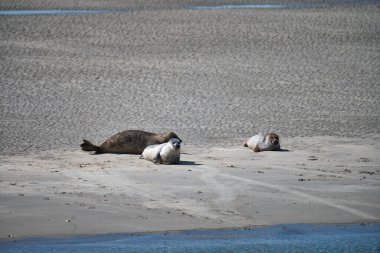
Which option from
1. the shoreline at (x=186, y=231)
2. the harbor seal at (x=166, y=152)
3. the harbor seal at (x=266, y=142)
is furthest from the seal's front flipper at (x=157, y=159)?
the shoreline at (x=186, y=231)

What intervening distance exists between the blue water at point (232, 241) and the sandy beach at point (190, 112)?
16 centimetres

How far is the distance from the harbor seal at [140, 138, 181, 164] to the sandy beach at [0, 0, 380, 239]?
147 millimetres

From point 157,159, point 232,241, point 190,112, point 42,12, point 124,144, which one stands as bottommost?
point 232,241

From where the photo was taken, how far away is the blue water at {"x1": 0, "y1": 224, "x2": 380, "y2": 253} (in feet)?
23.3

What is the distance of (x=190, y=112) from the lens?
43.1 feet

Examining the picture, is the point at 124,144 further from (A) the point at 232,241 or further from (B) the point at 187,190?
(A) the point at 232,241

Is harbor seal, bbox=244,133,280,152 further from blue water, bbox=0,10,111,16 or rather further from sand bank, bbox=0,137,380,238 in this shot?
blue water, bbox=0,10,111,16

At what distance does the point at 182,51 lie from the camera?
56.5ft

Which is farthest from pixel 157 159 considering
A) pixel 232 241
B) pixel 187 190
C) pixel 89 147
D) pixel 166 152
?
pixel 232 241

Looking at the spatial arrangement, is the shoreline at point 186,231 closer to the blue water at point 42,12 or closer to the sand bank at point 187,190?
the sand bank at point 187,190

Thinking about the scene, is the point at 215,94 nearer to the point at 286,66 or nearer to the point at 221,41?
the point at 286,66

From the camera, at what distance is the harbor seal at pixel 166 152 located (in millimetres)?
9734

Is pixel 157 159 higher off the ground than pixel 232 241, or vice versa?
pixel 157 159

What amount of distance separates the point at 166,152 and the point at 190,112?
341cm
